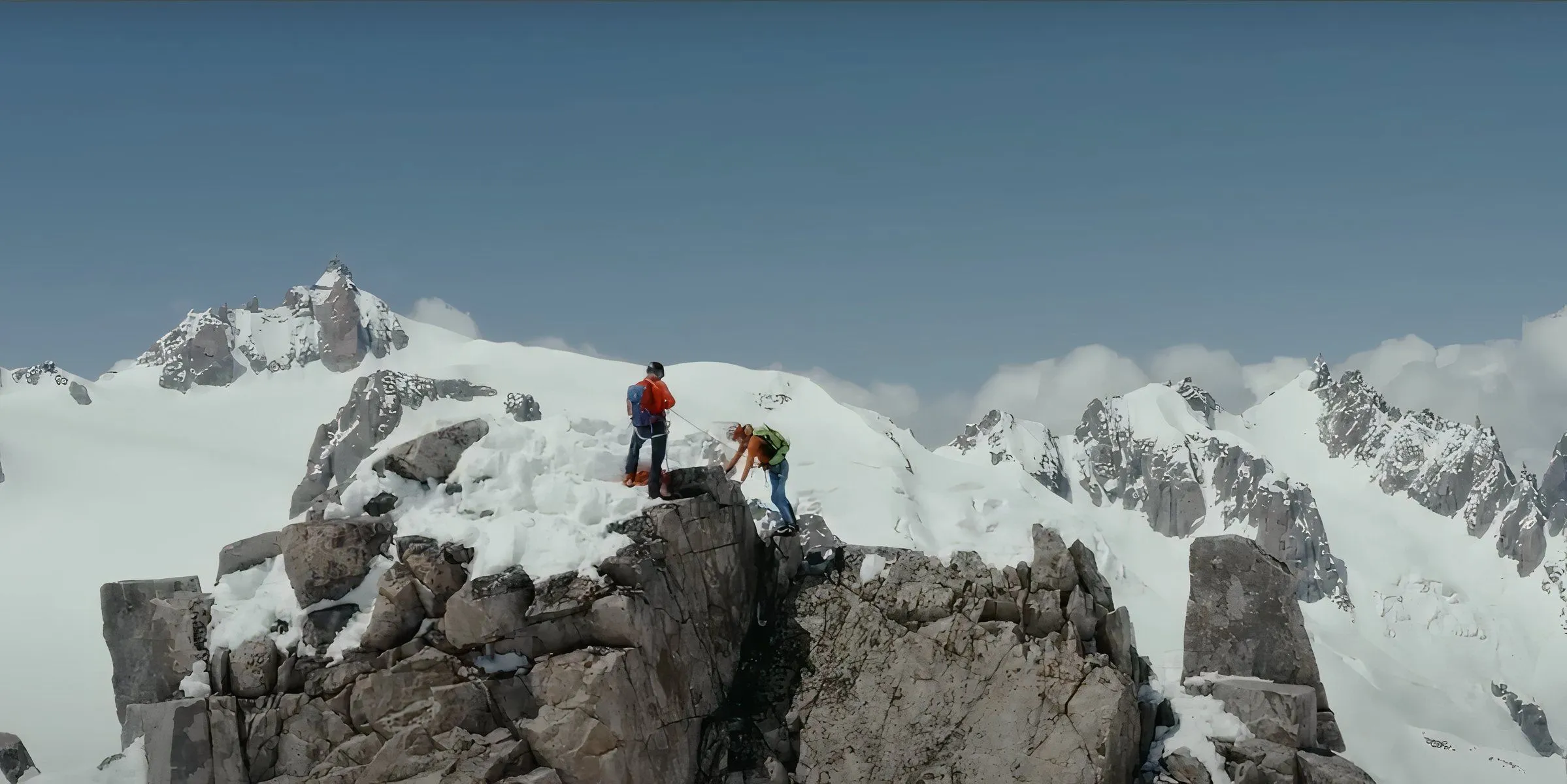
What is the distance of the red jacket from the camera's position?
2136cm

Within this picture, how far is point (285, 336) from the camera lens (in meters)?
175

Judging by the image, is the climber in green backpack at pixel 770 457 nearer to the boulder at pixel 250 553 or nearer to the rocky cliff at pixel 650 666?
the rocky cliff at pixel 650 666

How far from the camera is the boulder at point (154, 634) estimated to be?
19688 mm

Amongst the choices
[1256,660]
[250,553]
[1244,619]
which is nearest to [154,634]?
[250,553]

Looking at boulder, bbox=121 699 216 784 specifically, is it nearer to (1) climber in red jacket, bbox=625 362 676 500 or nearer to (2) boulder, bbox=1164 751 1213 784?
(1) climber in red jacket, bbox=625 362 676 500

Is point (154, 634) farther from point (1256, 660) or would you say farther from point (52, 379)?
point (52, 379)

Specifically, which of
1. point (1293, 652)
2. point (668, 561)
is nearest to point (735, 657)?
point (668, 561)

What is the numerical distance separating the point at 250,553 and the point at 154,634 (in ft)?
6.95

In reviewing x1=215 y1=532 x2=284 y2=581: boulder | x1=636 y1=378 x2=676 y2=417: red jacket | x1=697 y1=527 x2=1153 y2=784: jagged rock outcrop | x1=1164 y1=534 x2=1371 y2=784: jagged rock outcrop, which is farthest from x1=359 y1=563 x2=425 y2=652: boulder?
x1=1164 y1=534 x2=1371 y2=784: jagged rock outcrop

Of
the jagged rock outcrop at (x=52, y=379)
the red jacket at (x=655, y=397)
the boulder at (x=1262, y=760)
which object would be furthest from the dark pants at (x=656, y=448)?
the jagged rock outcrop at (x=52, y=379)

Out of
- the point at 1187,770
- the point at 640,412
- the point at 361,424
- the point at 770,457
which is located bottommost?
the point at 1187,770

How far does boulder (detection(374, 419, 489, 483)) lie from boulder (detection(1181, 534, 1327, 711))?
15487mm

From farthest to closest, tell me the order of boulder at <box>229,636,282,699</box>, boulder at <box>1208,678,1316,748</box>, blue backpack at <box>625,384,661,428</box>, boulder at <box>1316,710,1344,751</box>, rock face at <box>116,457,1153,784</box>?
boulder at <box>1316,710,1344,751</box>, boulder at <box>1208,678,1316,748</box>, blue backpack at <box>625,384,661,428</box>, boulder at <box>229,636,282,699</box>, rock face at <box>116,457,1153,784</box>

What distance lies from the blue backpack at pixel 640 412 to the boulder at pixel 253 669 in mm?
7477
